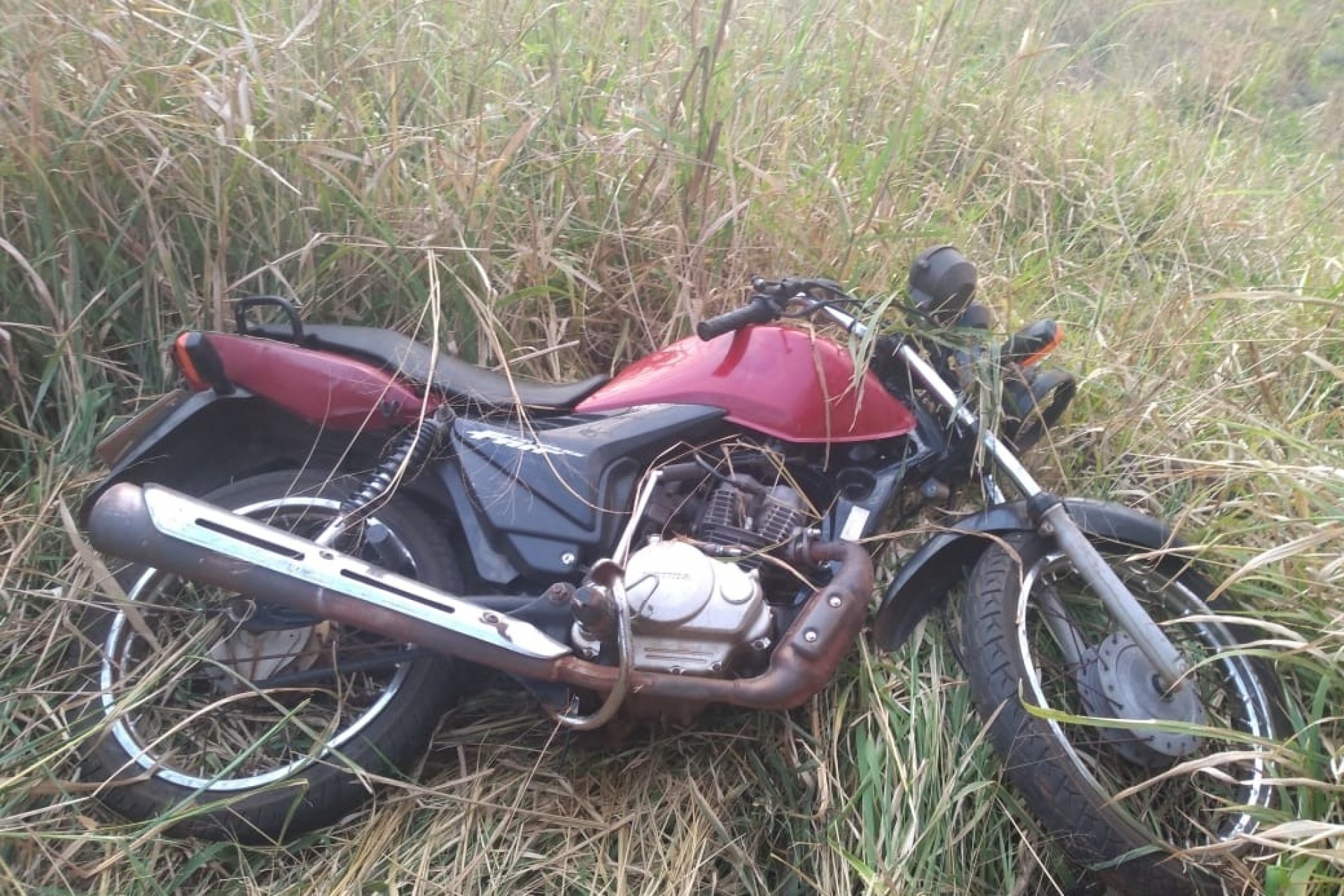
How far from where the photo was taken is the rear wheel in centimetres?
180

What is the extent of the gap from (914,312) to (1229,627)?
0.93 m

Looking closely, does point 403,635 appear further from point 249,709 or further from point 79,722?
point 79,722

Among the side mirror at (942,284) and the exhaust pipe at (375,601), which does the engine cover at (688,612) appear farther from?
the side mirror at (942,284)

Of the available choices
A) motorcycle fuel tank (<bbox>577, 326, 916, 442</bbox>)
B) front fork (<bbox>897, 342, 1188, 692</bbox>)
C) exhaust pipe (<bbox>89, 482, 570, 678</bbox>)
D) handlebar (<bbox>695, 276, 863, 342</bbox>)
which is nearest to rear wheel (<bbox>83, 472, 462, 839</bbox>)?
exhaust pipe (<bbox>89, 482, 570, 678</bbox>)

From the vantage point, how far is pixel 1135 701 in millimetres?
1771

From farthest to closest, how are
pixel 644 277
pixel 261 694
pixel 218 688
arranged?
pixel 644 277 → pixel 218 688 → pixel 261 694

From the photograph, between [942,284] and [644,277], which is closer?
[942,284]

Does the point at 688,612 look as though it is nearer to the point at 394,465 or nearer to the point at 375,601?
the point at 375,601

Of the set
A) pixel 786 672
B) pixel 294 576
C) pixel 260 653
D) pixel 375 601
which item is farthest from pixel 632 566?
pixel 260 653

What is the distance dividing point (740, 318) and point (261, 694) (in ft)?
4.28

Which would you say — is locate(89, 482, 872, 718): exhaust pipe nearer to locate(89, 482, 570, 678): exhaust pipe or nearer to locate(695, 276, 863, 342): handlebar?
locate(89, 482, 570, 678): exhaust pipe

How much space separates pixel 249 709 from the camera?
6.72 feet

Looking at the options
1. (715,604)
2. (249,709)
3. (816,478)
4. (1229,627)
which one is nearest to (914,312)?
(816,478)

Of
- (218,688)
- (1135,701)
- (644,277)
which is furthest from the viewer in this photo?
(644,277)
